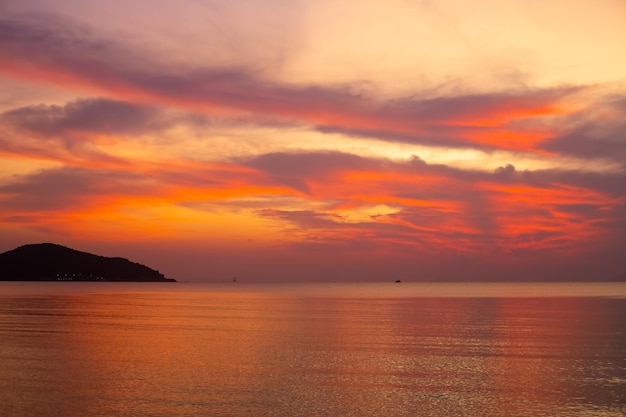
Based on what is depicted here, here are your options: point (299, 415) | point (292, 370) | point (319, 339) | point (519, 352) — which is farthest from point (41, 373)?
point (519, 352)

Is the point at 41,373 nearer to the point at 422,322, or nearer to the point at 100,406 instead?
the point at 100,406

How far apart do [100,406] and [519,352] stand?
1510 inches

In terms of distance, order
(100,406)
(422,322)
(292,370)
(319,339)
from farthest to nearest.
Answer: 1. (422,322)
2. (319,339)
3. (292,370)
4. (100,406)

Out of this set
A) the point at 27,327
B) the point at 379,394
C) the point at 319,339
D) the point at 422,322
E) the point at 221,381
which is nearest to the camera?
the point at 379,394

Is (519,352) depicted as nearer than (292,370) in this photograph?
No

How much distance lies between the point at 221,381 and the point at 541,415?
66.8 ft

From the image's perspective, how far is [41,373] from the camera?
47031 mm

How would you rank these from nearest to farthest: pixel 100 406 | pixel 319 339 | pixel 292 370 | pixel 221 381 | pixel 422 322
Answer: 1. pixel 100 406
2. pixel 221 381
3. pixel 292 370
4. pixel 319 339
5. pixel 422 322

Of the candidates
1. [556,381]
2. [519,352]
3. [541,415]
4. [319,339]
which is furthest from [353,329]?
[541,415]

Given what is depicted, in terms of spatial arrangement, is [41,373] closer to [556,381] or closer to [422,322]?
Result: [556,381]

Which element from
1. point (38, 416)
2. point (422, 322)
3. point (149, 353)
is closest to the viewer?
point (38, 416)

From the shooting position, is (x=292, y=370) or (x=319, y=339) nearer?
(x=292, y=370)

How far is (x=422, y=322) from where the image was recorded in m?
97.5

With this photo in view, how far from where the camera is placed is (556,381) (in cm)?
4556
